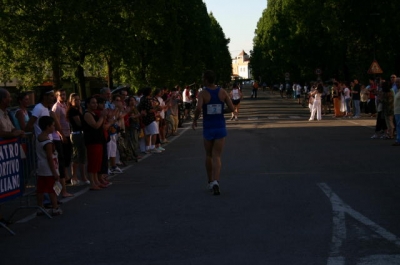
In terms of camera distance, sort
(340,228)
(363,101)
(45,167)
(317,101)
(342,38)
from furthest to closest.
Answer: (342,38)
(363,101)
(317,101)
(45,167)
(340,228)

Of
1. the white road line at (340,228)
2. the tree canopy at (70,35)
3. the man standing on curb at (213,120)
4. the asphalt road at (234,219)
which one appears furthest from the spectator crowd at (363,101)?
the white road line at (340,228)

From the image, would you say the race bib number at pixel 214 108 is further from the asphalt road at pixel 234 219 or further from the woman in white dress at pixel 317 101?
the woman in white dress at pixel 317 101

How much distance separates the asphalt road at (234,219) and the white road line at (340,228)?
0.04ft

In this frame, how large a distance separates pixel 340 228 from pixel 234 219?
1.50 metres

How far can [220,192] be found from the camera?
12.3 metres

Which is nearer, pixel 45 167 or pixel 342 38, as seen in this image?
pixel 45 167

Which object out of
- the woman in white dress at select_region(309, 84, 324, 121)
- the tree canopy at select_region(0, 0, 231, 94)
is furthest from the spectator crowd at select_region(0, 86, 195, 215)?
the woman in white dress at select_region(309, 84, 324, 121)

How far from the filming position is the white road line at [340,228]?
24.2 feet

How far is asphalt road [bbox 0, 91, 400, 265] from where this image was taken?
25.3ft

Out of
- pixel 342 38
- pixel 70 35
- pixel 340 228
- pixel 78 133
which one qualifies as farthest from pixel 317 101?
pixel 340 228

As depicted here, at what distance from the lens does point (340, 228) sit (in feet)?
28.9

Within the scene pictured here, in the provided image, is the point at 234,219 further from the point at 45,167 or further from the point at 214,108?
the point at 214,108

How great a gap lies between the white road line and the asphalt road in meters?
0.01

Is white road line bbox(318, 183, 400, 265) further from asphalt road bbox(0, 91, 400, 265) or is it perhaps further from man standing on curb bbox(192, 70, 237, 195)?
man standing on curb bbox(192, 70, 237, 195)
